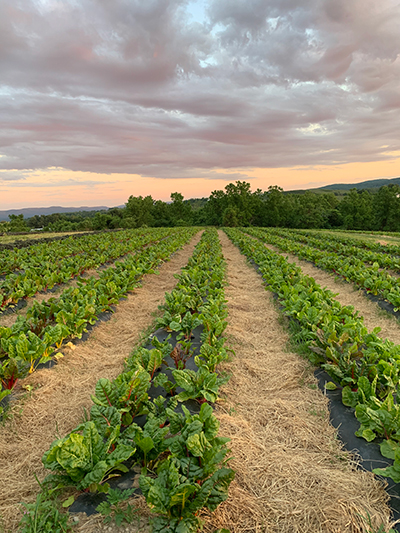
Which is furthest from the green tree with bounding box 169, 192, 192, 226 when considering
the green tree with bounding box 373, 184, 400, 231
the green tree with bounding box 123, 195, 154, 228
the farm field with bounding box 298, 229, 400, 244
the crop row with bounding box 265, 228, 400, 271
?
the crop row with bounding box 265, 228, 400, 271

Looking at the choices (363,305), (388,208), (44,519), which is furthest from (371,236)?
(388,208)

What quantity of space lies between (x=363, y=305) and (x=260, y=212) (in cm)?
6667

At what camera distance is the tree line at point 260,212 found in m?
60.8

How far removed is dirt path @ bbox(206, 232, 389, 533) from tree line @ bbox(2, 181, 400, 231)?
189ft

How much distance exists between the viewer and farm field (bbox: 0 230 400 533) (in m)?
2.43

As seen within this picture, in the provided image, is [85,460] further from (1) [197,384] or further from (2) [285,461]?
(2) [285,461]

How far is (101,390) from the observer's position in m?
3.30

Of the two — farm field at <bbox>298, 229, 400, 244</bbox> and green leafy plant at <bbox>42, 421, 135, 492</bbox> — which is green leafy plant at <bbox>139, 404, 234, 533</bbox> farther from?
farm field at <bbox>298, 229, 400, 244</bbox>

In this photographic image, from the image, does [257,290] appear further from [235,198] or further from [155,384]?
[235,198]

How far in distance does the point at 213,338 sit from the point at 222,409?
1213 millimetres

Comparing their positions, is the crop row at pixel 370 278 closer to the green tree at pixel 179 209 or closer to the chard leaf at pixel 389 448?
the chard leaf at pixel 389 448

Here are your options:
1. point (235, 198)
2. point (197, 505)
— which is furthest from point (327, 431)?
point (235, 198)

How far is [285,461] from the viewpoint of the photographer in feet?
9.89

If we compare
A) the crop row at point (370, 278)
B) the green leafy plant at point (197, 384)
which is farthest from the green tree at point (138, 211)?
the green leafy plant at point (197, 384)
